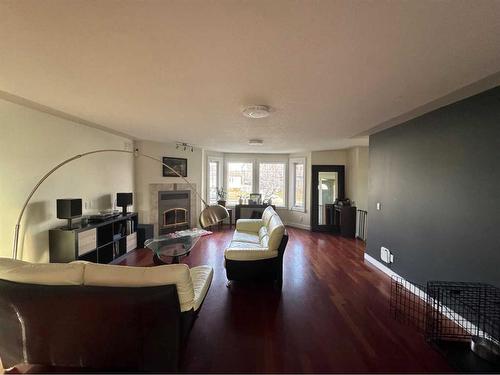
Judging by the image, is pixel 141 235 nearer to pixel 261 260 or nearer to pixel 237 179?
pixel 261 260

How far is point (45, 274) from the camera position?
1665 millimetres

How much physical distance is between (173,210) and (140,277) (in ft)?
15.0

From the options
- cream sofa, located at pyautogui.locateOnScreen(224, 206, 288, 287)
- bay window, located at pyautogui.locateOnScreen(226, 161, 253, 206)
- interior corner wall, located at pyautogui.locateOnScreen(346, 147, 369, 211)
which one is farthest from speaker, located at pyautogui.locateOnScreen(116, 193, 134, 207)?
interior corner wall, located at pyautogui.locateOnScreen(346, 147, 369, 211)

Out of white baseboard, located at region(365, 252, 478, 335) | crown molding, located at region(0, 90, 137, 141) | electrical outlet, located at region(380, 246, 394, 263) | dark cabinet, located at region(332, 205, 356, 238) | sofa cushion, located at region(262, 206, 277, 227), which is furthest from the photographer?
dark cabinet, located at region(332, 205, 356, 238)

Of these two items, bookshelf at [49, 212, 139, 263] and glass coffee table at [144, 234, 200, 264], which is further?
glass coffee table at [144, 234, 200, 264]

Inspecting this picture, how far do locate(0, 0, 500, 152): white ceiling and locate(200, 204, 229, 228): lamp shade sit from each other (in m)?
1.20

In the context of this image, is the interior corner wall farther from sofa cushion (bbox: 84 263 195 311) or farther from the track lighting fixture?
sofa cushion (bbox: 84 263 195 311)

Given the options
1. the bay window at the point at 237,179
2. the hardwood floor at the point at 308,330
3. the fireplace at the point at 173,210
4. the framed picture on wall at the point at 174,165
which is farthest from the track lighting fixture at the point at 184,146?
the hardwood floor at the point at 308,330

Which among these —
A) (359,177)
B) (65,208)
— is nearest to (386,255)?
(359,177)

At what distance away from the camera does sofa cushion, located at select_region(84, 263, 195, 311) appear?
5.45 ft

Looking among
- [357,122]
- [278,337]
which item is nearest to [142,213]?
[278,337]

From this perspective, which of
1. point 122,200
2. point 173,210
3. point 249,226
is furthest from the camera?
point 173,210

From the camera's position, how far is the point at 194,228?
6.45 metres

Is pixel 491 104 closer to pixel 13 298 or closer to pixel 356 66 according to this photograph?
pixel 356 66
